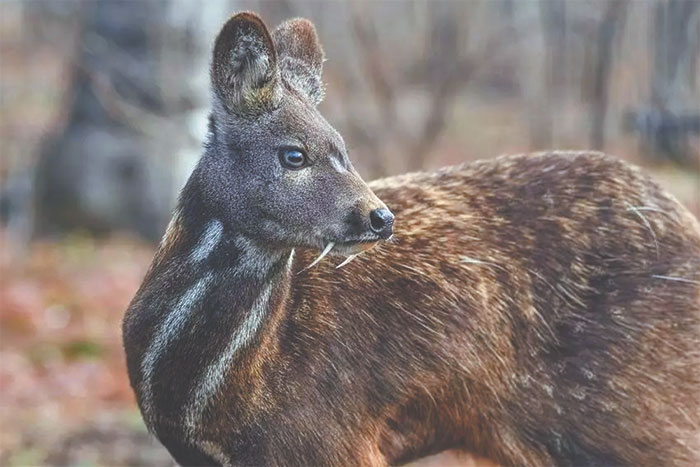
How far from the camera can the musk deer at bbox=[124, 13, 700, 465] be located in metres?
5.01

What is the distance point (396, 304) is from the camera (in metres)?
5.50

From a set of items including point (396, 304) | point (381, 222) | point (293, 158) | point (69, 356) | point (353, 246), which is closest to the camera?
point (381, 222)

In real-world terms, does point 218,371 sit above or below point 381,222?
below

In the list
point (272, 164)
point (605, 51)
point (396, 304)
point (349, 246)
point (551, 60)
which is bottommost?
point (551, 60)

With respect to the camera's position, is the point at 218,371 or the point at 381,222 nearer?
the point at 381,222

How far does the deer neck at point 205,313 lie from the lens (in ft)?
16.5

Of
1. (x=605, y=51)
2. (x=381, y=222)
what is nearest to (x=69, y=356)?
(x=605, y=51)

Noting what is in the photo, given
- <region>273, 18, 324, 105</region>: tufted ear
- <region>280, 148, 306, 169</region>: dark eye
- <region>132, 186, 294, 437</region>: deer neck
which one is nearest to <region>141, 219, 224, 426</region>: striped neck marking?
<region>132, 186, 294, 437</region>: deer neck

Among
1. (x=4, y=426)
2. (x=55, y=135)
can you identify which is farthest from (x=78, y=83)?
(x=4, y=426)

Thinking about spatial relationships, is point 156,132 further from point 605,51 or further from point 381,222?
point 381,222

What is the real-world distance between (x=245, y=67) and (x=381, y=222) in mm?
874

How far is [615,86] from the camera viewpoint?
42.4 ft

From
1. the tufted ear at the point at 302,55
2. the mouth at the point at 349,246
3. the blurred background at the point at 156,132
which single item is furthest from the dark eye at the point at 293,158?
the blurred background at the point at 156,132

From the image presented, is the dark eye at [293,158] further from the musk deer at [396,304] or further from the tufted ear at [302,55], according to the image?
the tufted ear at [302,55]
